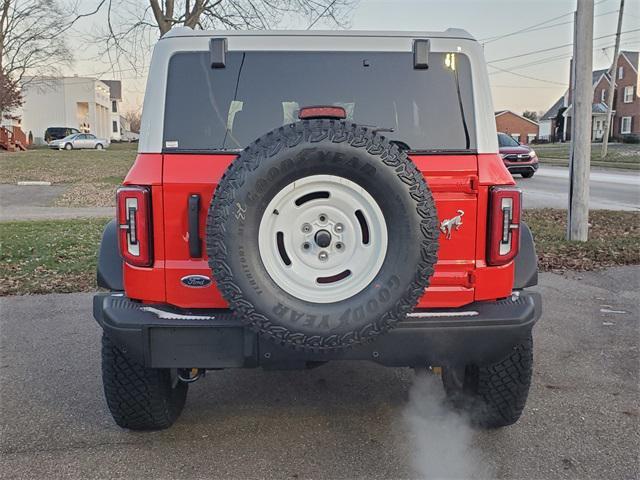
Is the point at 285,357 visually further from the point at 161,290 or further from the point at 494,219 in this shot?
the point at 494,219

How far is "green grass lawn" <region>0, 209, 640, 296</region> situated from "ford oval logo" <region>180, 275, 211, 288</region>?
4.20 meters

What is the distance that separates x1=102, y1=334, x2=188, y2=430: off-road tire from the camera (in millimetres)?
3207

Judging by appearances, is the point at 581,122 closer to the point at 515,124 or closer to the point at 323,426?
the point at 323,426

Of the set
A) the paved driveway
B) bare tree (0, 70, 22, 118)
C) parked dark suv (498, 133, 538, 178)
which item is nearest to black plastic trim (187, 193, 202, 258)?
the paved driveway

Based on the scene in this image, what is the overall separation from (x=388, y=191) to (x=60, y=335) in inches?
144

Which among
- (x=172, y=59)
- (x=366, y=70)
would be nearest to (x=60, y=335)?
(x=172, y=59)

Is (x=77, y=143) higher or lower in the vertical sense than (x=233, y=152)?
higher

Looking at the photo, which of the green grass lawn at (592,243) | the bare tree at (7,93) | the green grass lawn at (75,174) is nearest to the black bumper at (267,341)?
the green grass lawn at (592,243)

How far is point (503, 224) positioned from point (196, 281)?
57.7 inches

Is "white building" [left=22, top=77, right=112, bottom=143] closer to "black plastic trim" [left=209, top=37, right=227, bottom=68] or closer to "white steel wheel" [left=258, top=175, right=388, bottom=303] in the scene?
"black plastic trim" [left=209, top=37, right=227, bottom=68]

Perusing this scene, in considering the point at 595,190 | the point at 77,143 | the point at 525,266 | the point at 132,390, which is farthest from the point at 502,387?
the point at 77,143

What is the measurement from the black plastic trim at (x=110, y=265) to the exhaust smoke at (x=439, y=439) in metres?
1.72

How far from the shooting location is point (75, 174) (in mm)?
22062

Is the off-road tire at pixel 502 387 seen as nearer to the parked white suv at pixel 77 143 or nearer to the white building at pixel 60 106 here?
the parked white suv at pixel 77 143
